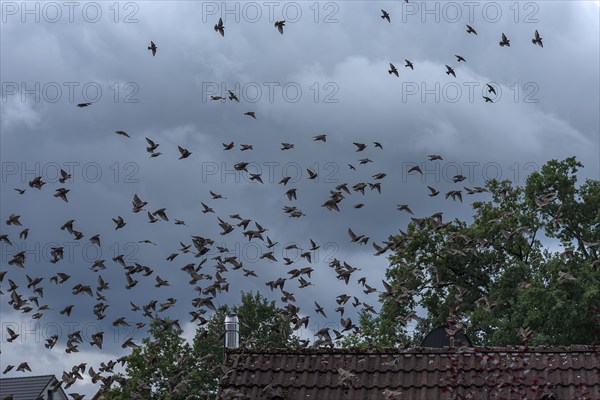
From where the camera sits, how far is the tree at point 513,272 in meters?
37.6

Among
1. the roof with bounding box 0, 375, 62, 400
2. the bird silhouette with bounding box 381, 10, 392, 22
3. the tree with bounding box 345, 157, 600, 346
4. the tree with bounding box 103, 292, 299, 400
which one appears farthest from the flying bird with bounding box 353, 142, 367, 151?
the roof with bounding box 0, 375, 62, 400

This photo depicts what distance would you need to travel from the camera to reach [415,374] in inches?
709

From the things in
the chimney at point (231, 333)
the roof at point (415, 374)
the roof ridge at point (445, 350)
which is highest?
the chimney at point (231, 333)

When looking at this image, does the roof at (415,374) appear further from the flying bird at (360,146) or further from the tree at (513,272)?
the tree at (513,272)

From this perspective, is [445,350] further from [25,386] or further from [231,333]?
[25,386]

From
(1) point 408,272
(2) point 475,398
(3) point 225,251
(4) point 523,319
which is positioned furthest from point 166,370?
(2) point 475,398

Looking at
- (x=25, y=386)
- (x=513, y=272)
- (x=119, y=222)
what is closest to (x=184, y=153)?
(x=119, y=222)

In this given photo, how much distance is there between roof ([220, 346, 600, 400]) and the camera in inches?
676

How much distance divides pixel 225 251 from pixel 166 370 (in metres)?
28.6

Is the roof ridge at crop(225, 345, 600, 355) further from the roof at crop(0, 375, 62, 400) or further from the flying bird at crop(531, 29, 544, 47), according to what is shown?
the roof at crop(0, 375, 62, 400)

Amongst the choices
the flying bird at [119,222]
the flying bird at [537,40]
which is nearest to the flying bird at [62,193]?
the flying bird at [119,222]

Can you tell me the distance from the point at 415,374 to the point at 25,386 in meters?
34.8

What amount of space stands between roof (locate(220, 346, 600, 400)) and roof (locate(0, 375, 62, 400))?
30.8 metres

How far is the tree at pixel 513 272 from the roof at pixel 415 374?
61.0 feet
